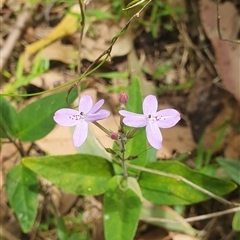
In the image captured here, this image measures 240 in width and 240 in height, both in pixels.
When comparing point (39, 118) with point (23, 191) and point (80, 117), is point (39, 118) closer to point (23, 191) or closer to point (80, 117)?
point (23, 191)

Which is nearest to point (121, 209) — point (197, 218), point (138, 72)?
point (197, 218)

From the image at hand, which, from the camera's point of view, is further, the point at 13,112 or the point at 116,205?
the point at 13,112

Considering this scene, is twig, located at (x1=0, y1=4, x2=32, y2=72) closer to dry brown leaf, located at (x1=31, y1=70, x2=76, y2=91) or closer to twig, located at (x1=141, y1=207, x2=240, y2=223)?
dry brown leaf, located at (x1=31, y1=70, x2=76, y2=91)

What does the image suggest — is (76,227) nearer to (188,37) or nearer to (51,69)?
(51,69)

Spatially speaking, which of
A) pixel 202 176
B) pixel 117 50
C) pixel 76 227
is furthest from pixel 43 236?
pixel 117 50

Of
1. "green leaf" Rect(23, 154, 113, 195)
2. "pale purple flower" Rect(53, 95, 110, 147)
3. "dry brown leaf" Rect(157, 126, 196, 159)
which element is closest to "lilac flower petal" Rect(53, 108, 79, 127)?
"pale purple flower" Rect(53, 95, 110, 147)
